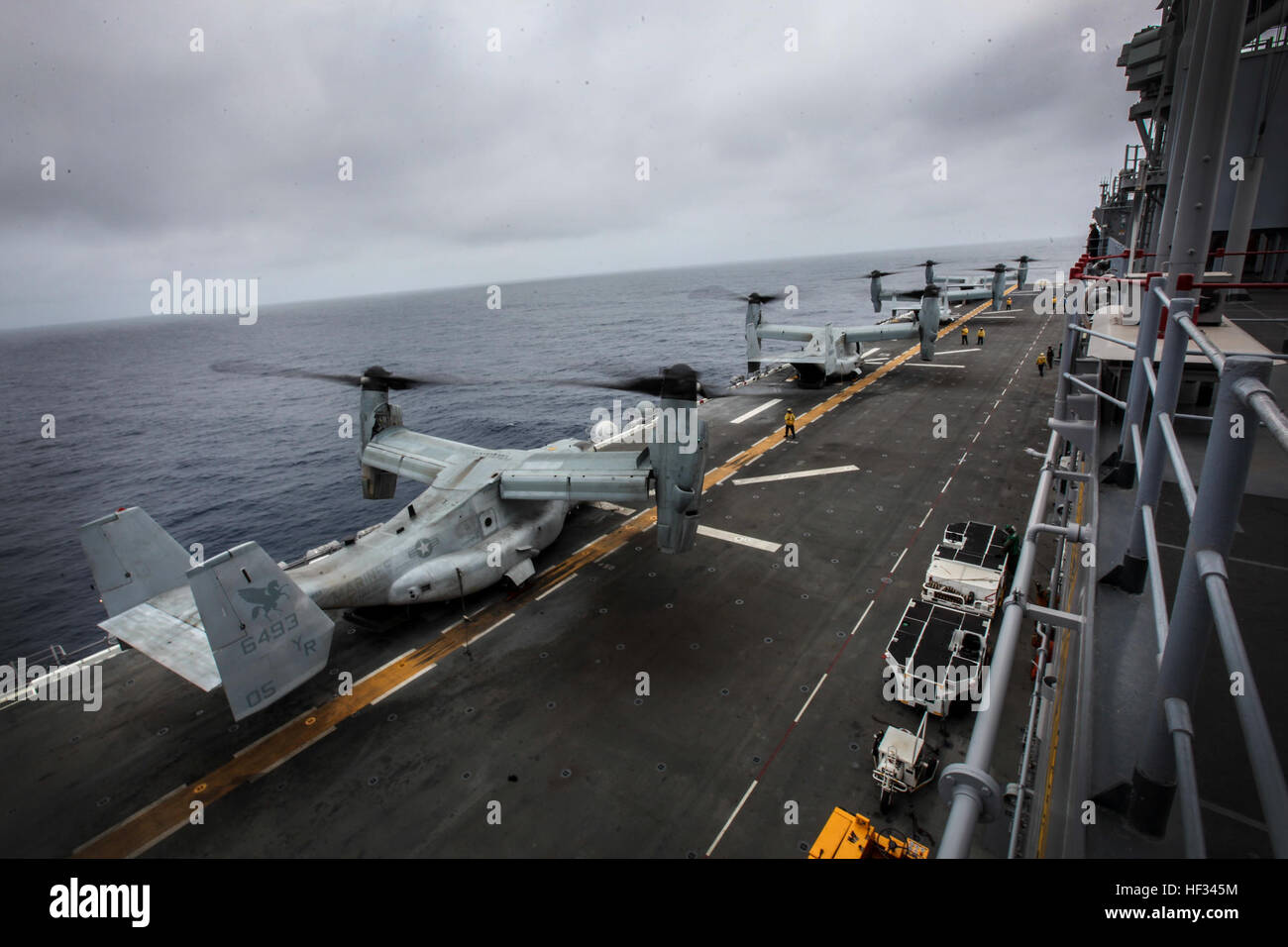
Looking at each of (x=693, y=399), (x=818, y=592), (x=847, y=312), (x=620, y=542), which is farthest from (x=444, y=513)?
(x=847, y=312)

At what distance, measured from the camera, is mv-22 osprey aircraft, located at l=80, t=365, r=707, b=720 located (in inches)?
563

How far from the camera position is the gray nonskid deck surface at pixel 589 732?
516 inches

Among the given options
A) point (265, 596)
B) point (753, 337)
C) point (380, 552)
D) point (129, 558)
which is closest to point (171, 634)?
point (129, 558)

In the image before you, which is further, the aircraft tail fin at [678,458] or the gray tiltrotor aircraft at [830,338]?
the gray tiltrotor aircraft at [830,338]

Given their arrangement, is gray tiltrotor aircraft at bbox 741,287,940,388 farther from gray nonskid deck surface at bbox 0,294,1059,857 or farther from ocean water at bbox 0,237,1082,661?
gray nonskid deck surface at bbox 0,294,1059,857

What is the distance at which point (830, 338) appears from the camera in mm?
44375

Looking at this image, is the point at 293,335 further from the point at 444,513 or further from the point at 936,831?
the point at 936,831

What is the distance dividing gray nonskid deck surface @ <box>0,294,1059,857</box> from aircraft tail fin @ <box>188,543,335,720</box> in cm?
214

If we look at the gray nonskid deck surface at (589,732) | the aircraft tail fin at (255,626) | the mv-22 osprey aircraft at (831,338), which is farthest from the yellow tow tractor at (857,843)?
the mv-22 osprey aircraft at (831,338)

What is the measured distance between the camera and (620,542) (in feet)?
81.0

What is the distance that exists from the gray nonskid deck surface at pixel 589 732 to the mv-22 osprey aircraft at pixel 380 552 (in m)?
2.06

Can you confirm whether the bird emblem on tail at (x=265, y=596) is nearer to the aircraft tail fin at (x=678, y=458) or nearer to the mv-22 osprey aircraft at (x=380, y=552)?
the mv-22 osprey aircraft at (x=380, y=552)

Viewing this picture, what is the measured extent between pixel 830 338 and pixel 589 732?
3675 centimetres
